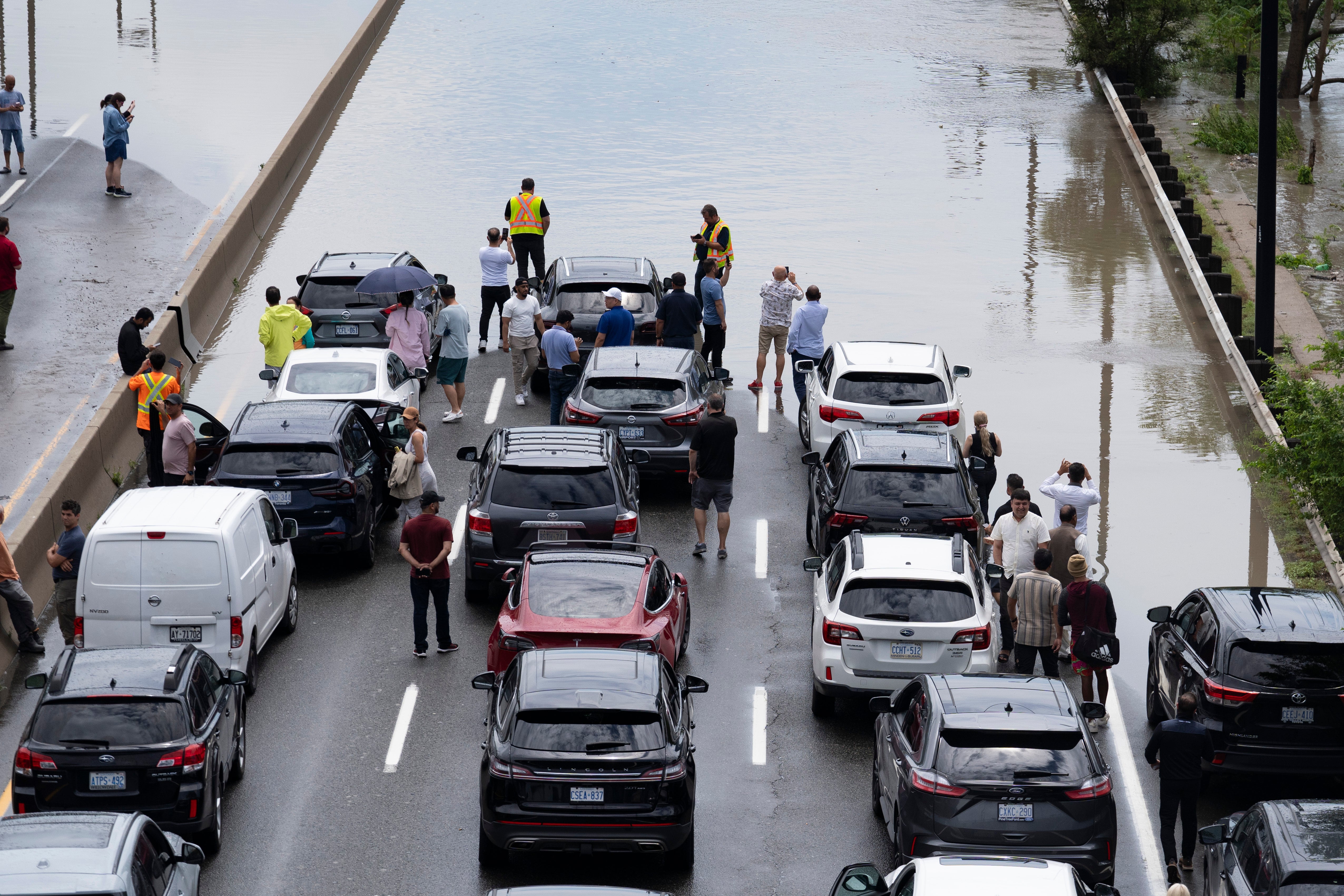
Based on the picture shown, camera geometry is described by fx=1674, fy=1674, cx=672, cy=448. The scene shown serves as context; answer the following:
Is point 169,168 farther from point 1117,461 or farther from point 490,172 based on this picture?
point 1117,461

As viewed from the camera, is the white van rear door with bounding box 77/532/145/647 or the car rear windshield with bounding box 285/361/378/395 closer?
the white van rear door with bounding box 77/532/145/647

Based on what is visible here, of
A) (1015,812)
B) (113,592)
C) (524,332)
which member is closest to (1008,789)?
(1015,812)

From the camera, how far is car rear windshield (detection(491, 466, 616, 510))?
1585 centimetres

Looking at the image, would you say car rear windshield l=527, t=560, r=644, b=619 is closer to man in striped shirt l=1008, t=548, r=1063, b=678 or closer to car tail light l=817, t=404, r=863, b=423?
man in striped shirt l=1008, t=548, r=1063, b=678

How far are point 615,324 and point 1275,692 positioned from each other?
36.7 ft

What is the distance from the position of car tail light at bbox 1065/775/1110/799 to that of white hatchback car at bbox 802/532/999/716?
2.82 m

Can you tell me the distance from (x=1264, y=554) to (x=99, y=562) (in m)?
12.3

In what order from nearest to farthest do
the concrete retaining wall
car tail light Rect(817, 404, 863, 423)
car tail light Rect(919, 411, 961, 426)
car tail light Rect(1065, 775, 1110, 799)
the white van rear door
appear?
1. car tail light Rect(1065, 775, 1110, 799)
2. the white van rear door
3. the concrete retaining wall
4. car tail light Rect(919, 411, 961, 426)
5. car tail light Rect(817, 404, 863, 423)

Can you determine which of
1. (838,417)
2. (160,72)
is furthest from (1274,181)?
(160,72)

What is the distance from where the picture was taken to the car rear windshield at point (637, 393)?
18953mm

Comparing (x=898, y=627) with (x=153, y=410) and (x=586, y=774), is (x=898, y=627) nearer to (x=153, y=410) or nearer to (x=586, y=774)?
(x=586, y=774)

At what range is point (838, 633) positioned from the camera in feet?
44.9

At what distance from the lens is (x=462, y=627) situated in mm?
16047

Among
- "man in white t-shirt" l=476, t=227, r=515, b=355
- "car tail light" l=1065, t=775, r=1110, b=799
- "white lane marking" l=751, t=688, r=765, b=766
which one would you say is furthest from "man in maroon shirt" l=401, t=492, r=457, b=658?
"man in white t-shirt" l=476, t=227, r=515, b=355
